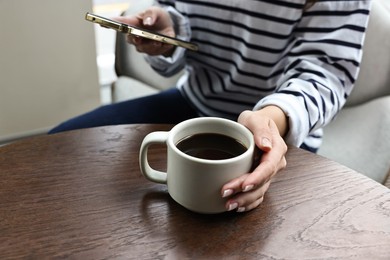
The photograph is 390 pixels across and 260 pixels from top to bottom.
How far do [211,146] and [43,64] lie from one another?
1015 mm

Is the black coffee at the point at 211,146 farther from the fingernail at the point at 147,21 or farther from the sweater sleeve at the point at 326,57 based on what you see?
the fingernail at the point at 147,21

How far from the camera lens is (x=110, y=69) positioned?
1.90 meters

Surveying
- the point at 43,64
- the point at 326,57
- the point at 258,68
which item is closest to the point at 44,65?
the point at 43,64

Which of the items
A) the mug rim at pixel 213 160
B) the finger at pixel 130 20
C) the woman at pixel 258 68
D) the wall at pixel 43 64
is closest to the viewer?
the mug rim at pixel 213 160

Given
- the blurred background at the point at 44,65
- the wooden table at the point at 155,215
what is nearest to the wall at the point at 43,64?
the blurred background at the point at 44,65

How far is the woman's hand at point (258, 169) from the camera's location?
0.48 meters

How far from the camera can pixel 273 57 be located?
0.81m

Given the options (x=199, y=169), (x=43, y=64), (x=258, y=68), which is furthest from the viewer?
(x=43, y=64)

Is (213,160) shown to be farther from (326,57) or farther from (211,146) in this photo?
(326,57)

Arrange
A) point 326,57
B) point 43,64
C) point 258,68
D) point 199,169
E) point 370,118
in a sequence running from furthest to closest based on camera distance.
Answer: point 43,64 < point 370,118 < point 258,68 < point 326,57 < point 199,169

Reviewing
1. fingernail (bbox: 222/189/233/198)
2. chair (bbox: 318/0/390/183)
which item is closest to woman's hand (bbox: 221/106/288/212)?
fingernail (bbox: 222/189/233/198)

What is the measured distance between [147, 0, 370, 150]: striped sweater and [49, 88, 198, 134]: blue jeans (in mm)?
34

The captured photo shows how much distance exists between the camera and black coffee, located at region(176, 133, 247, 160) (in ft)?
1.64

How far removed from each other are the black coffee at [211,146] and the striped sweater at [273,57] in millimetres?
139
